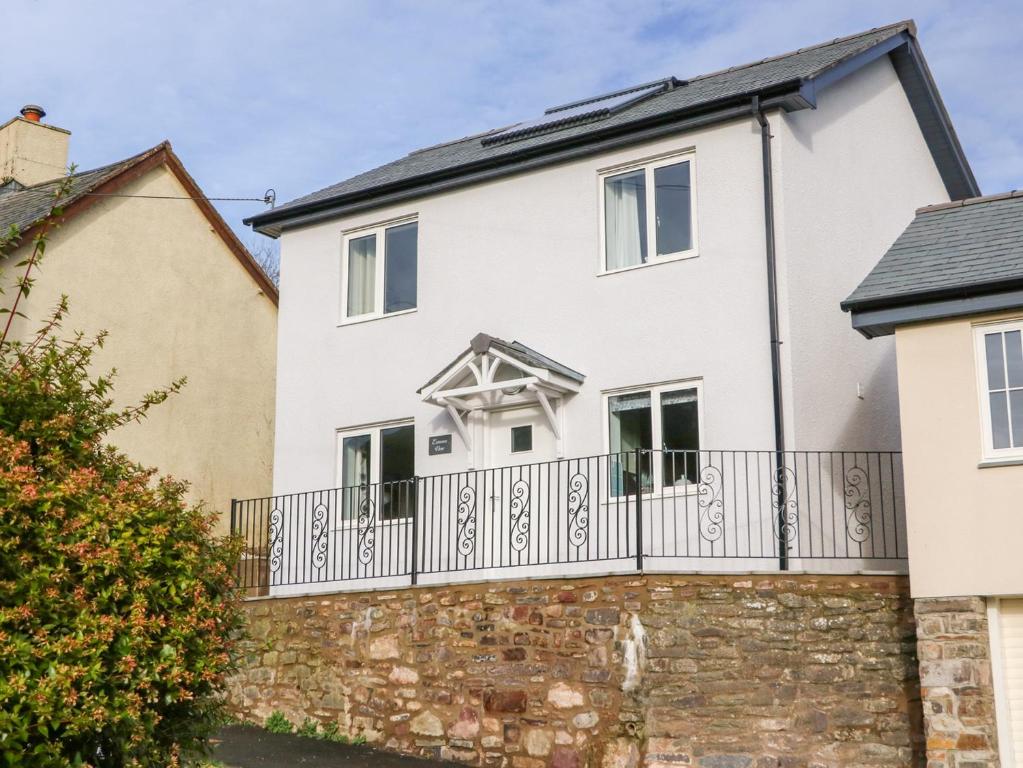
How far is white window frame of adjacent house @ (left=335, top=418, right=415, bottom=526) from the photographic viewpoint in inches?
674

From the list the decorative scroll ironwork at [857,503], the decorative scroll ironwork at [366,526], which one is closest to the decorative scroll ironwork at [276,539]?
the decorative scroll ironwork at [366,526]

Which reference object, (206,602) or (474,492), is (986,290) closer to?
(474,492)

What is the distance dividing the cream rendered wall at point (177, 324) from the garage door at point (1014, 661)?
13475 millimetres

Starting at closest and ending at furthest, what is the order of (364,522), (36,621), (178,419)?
(36,621) → (364,522) → (178,419)

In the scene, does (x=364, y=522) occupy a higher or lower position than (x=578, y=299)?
lower

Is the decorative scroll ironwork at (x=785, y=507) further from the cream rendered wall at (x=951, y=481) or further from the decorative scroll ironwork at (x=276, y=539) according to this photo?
the decorative scroll ironwork at (x=276, y=539)

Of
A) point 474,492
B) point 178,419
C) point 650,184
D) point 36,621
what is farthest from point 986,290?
point 178,419

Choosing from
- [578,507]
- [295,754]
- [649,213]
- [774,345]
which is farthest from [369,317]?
[295,754]

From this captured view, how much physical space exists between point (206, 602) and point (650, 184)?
9319mm

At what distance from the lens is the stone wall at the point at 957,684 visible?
11023mm

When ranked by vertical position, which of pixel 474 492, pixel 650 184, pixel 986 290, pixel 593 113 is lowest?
pixel 474 492

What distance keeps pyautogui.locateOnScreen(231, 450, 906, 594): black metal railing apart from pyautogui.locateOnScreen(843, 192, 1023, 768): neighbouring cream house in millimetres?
1359

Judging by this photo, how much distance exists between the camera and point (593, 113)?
16953 mm

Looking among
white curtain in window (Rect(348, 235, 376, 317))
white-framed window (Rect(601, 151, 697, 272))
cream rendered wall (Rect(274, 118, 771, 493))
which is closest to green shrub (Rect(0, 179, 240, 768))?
cream rendered wall (Rect(274, 118, 771, 493))
